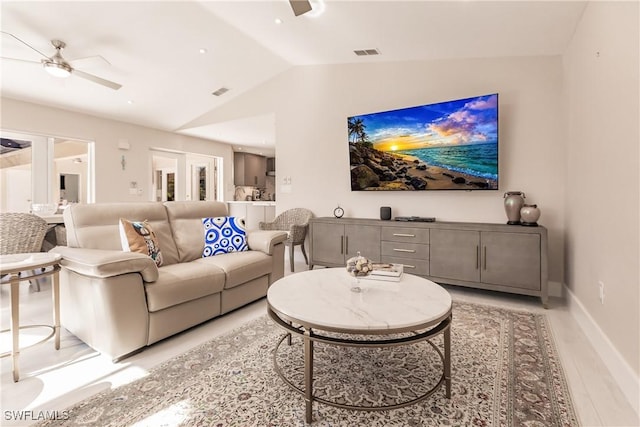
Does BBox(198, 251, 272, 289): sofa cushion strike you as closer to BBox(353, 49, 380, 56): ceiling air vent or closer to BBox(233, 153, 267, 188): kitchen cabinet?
BBox(353, 49, 380, 56): ceiling air vent

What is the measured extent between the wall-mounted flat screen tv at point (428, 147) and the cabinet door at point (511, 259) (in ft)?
2.09

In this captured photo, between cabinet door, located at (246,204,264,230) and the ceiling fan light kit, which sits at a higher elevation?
the ceiling fan light kit

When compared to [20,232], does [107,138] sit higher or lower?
higher

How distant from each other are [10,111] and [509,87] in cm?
625

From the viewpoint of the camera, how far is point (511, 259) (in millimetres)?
3035

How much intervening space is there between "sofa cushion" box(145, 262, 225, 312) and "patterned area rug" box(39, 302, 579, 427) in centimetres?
37

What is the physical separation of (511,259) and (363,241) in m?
1.53

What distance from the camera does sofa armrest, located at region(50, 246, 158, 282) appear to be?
1.85 meters

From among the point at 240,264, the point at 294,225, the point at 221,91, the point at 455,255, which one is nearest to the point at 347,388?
the point at 240,264

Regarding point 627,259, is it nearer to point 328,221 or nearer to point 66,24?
point 328,221

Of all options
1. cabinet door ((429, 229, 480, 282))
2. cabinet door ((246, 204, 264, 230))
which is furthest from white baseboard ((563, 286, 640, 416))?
cabinet door ((246, 204, 264, 230))

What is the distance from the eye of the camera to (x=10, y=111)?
4316 millimetres

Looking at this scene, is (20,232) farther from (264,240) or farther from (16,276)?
(264,240)

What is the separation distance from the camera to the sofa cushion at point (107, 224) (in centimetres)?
237
